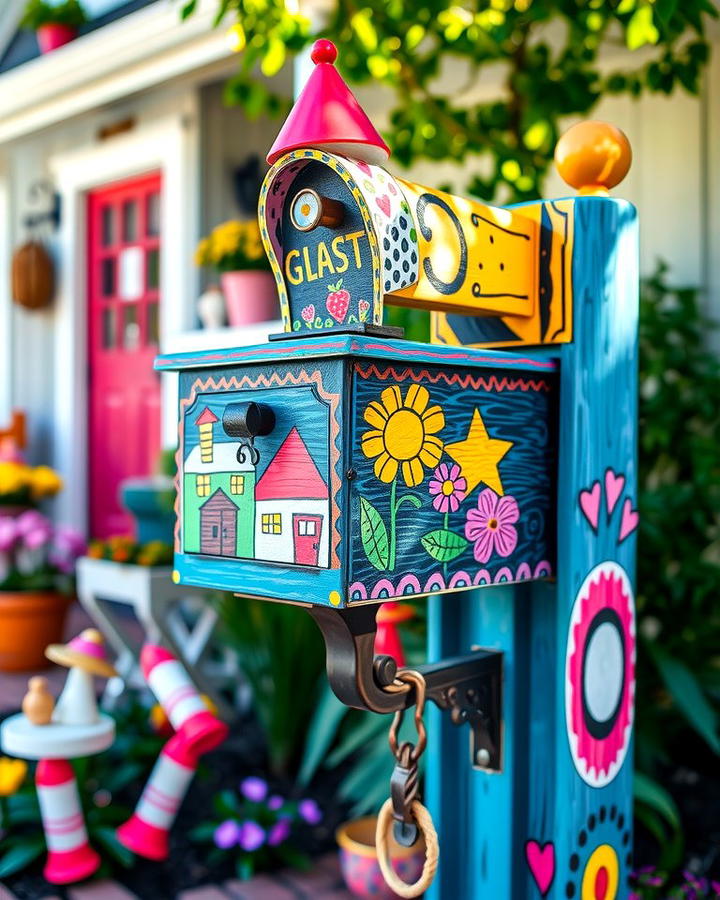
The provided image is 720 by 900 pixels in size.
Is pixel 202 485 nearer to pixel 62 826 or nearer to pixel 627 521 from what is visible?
pixel 627 521

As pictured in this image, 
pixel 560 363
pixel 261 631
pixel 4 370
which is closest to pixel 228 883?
pixel 261 631

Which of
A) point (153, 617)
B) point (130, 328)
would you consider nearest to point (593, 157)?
point (153, 617)

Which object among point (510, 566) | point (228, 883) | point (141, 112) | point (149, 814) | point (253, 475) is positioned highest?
point (141, 112)

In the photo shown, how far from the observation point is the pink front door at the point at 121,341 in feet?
16.0

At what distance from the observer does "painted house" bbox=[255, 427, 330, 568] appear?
0.94m

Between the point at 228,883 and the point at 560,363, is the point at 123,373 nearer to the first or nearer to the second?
the point at 228,883

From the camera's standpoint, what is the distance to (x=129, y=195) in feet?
16.4

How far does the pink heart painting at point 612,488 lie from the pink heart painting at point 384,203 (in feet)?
1.46

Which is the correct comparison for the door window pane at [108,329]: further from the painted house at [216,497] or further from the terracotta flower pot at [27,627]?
the painted house at [216,497]

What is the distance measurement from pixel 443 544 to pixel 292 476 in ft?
0.58

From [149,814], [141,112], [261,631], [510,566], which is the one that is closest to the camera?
[510,566]

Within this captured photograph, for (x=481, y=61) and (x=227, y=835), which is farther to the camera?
(x=481, y=61)

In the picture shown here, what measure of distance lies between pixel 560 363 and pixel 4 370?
516 cm

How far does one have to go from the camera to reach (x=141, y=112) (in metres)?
4.83
